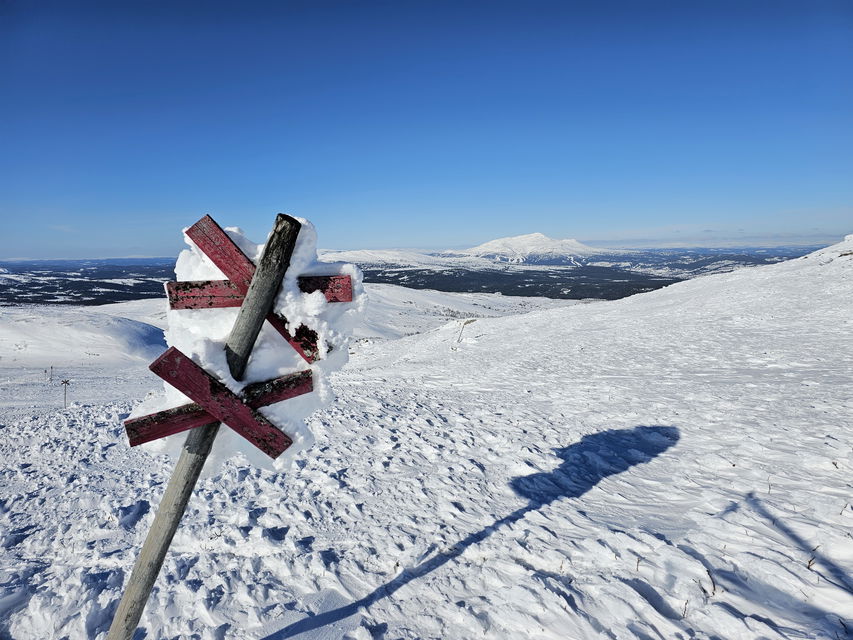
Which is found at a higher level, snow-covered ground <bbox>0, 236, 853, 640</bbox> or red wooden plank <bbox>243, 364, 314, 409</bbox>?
red wooden plank <bbox>243, 364, 314, 409</bbox>

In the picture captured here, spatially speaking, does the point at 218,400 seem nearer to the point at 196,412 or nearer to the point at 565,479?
the point at 196,412

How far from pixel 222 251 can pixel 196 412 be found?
880 millimetres

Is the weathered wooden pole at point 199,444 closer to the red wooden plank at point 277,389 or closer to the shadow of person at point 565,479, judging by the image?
the red wooden plank at point 277,389

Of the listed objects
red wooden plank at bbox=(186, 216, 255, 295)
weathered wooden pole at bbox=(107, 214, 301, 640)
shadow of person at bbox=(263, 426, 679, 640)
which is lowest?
shadow of person at bbox=(263, 426, 679, 640)

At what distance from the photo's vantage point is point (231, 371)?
221cm

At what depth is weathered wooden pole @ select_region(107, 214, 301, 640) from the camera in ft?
6.82

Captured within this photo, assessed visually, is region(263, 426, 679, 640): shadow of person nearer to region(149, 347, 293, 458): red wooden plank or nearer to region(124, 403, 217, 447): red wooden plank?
region(149, 347, 293, 458): red wooden plank

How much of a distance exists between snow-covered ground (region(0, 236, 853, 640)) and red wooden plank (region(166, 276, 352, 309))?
9.62ft

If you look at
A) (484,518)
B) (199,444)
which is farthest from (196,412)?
(484,518)

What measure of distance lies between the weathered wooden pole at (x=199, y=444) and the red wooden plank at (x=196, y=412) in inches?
5.4

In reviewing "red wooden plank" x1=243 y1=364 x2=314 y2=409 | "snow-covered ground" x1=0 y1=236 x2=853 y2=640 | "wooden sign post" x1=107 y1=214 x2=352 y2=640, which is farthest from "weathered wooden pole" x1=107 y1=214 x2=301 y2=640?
"snow-covered ground" x1=0 y1=236 x2=853 y2=640

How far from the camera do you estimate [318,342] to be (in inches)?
91.2

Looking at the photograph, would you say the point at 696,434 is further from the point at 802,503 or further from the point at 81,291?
the point at 81,291

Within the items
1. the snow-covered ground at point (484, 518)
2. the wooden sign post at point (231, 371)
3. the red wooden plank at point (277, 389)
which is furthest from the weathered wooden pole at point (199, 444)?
the snow-covered ground at point (484, 518)
